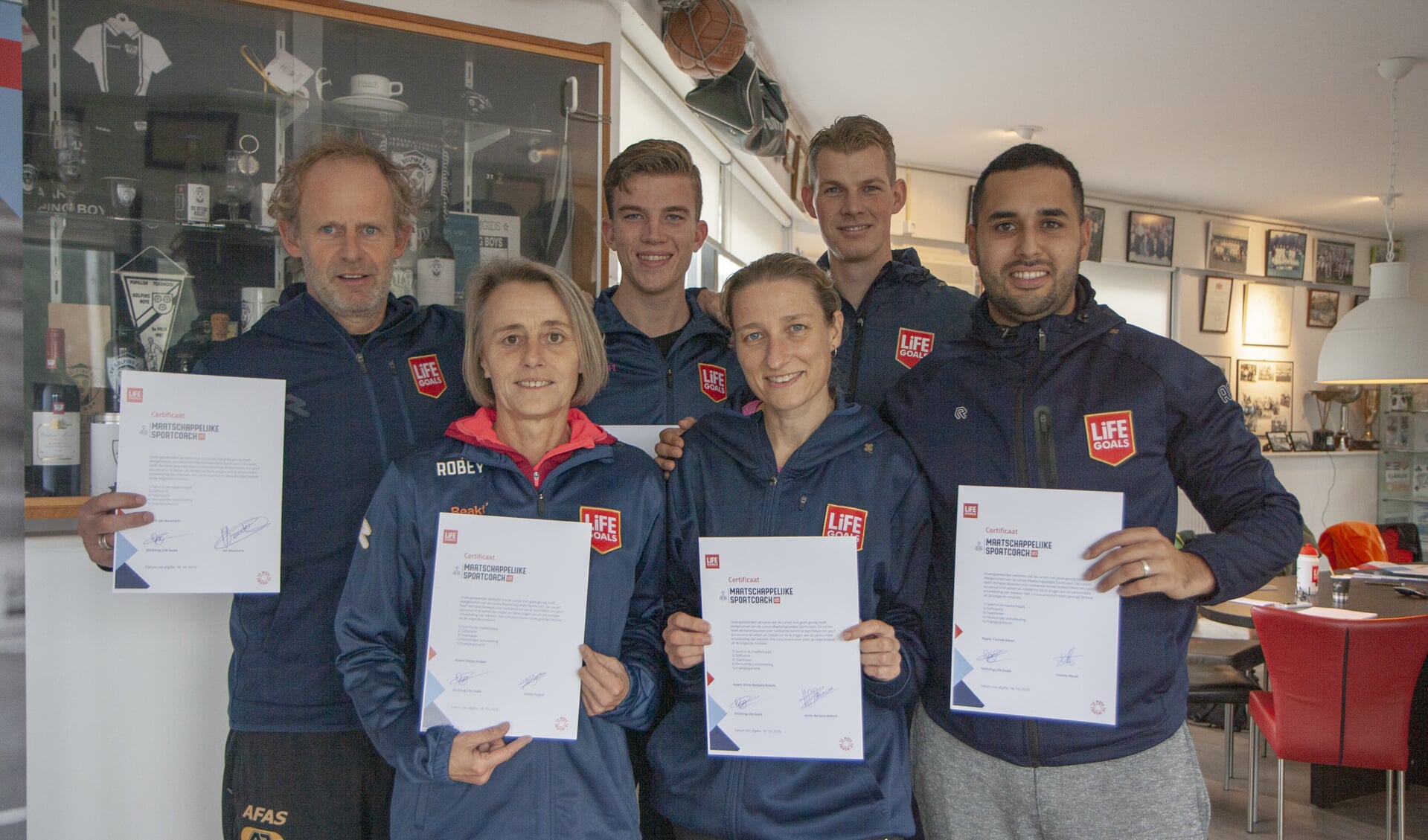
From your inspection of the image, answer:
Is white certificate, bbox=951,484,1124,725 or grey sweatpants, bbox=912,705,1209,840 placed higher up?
white certificate, bbox=951,484,1124,725

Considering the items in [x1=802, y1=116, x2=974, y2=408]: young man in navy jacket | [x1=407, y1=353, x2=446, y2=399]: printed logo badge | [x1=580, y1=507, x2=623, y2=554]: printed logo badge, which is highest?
[x1=802, y1=116, x2=974, y2=408]: young man in navy jacket

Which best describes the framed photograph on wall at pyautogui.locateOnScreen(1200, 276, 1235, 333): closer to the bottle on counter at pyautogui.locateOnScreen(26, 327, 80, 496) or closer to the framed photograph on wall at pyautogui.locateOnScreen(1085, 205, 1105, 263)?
the framed photograph on wall at pyautogui.locateOnScreen(1085, 205, 1105, 263)

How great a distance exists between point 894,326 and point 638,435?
753 millimetres

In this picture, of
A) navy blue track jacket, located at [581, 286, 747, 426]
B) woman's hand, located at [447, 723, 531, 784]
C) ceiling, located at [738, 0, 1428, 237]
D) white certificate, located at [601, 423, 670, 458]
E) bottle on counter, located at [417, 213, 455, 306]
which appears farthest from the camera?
ceiling, located at [738, 0, 1428, 237]

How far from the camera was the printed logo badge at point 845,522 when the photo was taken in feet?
5.14

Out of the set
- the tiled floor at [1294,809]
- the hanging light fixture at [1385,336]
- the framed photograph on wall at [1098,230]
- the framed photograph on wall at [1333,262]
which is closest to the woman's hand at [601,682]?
the tiled floor at [1294,809]

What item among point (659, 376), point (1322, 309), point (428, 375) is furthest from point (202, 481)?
point (1322, 309)

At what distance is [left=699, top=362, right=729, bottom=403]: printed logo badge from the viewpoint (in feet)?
6.87

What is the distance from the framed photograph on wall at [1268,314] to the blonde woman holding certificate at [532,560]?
9.55 meters

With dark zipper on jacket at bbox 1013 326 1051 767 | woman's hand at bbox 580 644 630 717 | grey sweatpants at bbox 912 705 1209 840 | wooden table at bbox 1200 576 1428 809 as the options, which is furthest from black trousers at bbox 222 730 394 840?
wooden table at bbox 1200 576 1428 809

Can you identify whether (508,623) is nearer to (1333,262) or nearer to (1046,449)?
(1046,449)
